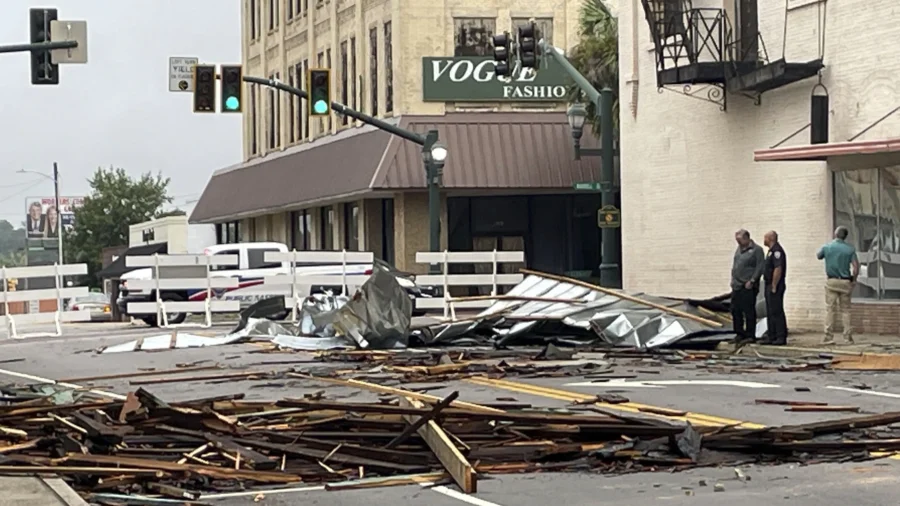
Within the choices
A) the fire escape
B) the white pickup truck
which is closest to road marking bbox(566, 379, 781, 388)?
the fire escape

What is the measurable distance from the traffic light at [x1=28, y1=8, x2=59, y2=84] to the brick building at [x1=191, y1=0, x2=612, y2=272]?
14.1 meters

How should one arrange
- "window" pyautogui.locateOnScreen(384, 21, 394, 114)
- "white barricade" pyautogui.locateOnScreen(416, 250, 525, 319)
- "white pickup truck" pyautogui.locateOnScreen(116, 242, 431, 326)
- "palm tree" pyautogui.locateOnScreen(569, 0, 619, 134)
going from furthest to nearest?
1. "window" pyautogui.locateOnScreen(384, 21, 394, 114)
2. "palm tree" pyautogui.locateOnScreen(569, 0, 619, 134)
3. "white pickup truck" pyautogui.locateOnScreen(116, 242, 431, 326)
4. "white barricade" pyautogui.locateOnScreen(416, 250, 525, 319)

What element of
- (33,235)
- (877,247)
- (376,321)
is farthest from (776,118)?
(33,235)

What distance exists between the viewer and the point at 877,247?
25.3m

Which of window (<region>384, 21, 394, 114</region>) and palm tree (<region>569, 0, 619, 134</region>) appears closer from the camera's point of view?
palm tree (<region>569, 0, 619, 134</region>)

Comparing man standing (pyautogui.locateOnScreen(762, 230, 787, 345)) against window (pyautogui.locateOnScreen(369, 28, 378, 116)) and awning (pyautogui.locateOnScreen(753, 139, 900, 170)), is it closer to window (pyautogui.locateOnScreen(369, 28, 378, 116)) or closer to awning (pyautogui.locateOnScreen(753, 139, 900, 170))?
awning (pyautogui.locateOnScreen(753, 139, 900, 170))

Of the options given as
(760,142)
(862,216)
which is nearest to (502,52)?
(760,142)

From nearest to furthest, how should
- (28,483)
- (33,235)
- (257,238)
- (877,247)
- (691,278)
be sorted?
(28,483)
(877,247)
(691,278)
(257,238)
(33,235)

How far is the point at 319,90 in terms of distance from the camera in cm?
3139

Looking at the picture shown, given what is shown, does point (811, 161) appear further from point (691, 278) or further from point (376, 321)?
point (376, 321)

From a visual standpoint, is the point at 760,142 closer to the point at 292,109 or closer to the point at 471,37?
the point at 471,37

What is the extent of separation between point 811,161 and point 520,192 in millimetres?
18277

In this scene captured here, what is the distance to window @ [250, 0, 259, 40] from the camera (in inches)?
2327

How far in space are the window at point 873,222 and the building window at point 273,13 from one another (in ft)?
109
